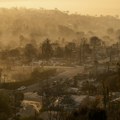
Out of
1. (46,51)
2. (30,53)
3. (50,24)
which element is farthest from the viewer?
(50,24)

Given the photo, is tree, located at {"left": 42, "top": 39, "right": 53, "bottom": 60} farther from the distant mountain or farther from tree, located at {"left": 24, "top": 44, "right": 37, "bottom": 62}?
the distant mountain

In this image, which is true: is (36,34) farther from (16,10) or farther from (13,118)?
(13,118)

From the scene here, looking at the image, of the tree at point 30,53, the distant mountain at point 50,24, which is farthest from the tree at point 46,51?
the distant mountain at point 50,24

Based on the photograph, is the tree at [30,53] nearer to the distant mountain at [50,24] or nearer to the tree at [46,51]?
the tree at [46,51]

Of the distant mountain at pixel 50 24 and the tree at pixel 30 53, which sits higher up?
the distant mountain at pixel 50 24

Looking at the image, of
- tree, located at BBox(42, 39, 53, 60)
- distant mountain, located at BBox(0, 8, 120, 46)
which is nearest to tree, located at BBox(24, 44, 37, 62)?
tree, located at BBox(42, 39, 53, 60)

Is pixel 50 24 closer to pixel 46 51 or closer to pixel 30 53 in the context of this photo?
pixel 30 53

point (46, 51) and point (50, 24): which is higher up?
point (50, 24)

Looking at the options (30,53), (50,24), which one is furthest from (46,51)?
(50,24)

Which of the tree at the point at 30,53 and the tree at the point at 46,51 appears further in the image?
the tree at the point at 30,53

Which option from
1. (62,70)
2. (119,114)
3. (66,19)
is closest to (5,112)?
(119,114)

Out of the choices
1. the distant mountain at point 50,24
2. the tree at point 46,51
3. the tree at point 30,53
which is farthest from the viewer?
the distant mountain at point 50,24
